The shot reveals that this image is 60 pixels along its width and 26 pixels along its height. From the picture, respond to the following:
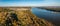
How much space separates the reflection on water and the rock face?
0.07m

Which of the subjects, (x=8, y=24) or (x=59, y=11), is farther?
(x=59, y=11)

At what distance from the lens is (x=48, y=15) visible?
1933mm

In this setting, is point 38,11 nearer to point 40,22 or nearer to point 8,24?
point 40,22

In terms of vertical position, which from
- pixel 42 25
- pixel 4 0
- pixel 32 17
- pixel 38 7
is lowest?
pixel 42 25

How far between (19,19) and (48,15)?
55 centimetres

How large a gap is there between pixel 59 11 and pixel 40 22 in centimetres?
45

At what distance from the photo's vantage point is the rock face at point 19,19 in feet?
6.11

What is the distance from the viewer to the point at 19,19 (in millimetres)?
1900

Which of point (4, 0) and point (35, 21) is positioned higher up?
point (4, 0)

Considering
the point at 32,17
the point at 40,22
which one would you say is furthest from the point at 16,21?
the point at 40,22

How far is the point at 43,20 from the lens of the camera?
193 centimetres

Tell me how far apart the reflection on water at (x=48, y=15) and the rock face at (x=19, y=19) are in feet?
0.24

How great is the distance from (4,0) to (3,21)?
1.29ft

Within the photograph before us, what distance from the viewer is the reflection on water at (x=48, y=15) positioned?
76.3 inches
